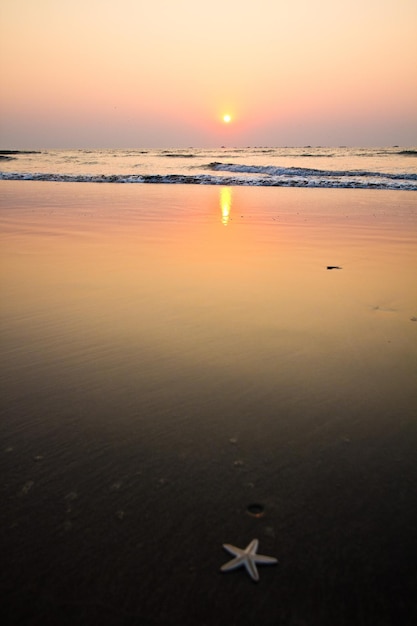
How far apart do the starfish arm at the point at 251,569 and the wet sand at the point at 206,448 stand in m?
0.03

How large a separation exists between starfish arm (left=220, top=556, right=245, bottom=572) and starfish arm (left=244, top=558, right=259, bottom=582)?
0.02 m

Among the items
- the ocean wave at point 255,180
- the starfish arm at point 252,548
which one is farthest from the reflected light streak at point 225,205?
the starfish arm at point 252,548

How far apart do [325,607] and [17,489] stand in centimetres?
139

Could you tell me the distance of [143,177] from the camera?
72.1 feet

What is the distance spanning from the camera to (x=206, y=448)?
2.20m

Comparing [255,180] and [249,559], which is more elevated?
[255,180]

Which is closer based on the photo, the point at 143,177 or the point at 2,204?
the point at 2,204

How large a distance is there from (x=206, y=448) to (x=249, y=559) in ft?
2.19

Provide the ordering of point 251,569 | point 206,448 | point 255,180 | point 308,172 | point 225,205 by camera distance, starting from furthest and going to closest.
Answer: point 308,172 < point 255,180 < point 225,205 < point 206,448 < point 251,569

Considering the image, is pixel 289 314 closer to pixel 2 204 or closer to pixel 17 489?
pixel 17 489

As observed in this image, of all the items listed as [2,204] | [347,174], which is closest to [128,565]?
[2,204]

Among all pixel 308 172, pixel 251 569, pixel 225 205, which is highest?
pixel 308 172

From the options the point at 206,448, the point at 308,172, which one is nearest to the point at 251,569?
the point at 206,448

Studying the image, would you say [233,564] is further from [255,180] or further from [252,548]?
[255,180]
